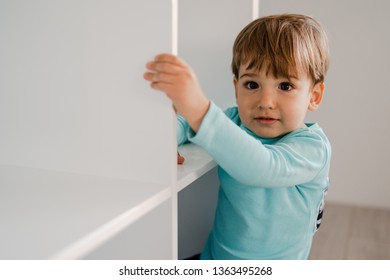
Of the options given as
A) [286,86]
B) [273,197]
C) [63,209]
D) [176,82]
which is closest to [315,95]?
[286,86]

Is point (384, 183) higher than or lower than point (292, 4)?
lower

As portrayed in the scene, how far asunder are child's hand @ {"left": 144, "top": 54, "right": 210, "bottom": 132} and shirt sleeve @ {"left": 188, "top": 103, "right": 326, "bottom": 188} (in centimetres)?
3

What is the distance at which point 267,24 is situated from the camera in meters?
0.85

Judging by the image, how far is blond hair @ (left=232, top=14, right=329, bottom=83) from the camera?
2.67 ft

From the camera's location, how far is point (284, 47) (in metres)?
0.82

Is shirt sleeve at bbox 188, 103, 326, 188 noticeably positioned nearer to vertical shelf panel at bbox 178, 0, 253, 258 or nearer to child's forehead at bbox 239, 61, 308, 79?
child's forehead at bbox 239, 61, 308, 79

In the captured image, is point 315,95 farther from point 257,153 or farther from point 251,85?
point 257,153

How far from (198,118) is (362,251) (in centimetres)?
99

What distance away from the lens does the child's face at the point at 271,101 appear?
0.82 meters

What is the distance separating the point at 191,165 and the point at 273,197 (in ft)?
0.56

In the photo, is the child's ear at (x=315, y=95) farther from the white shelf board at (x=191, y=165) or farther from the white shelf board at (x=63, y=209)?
the white shelf board at (x=63, y=209)

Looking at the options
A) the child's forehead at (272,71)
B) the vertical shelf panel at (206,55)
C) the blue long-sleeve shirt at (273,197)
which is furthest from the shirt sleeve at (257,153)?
the vertical shelf panel at (206,55)
